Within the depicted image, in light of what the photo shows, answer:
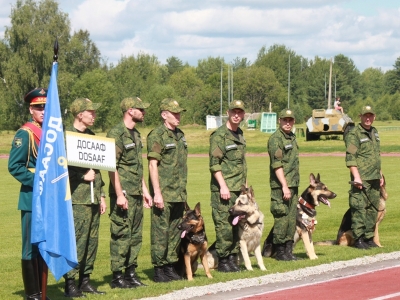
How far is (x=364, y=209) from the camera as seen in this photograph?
1353cm

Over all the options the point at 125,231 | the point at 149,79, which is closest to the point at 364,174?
the point at 125,231

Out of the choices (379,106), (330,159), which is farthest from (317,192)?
(379,106)

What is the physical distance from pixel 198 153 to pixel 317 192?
37.8 metres

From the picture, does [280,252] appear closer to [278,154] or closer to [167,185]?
[278,154]

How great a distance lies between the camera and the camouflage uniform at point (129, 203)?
32.5 ft

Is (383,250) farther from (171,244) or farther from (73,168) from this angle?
(73,168)

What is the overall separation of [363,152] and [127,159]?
511cm

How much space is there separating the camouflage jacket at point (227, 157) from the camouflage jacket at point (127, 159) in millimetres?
1603

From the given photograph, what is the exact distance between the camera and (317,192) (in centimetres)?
1269

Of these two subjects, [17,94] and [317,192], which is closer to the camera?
[317,192]

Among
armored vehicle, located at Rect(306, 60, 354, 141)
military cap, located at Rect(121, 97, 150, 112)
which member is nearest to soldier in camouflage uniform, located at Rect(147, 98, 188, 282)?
military cap, located at Rect(121, 97, 150, 112)

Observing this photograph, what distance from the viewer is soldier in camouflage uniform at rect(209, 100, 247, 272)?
11312 millimetres

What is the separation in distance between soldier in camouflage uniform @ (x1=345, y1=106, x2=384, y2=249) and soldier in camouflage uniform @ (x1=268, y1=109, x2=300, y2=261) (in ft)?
4.92

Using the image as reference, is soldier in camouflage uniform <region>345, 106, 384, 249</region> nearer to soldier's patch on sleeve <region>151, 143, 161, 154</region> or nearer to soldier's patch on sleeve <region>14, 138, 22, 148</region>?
soldier's patch on sleeve <region>151, 143, 161, 154</region>
